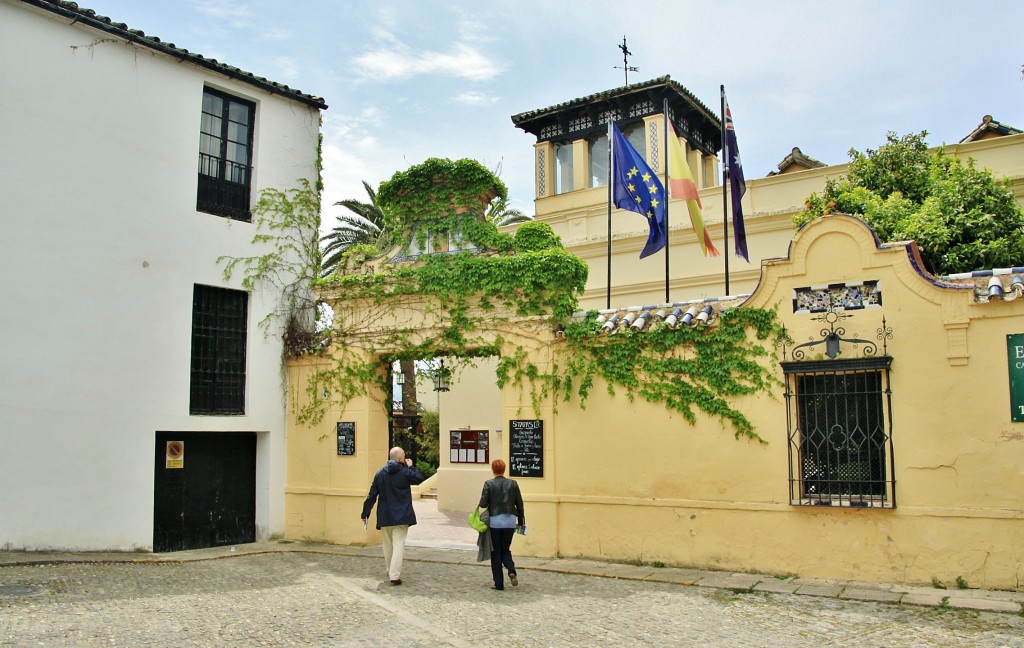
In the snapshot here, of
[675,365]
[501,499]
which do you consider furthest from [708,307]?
[501,499]

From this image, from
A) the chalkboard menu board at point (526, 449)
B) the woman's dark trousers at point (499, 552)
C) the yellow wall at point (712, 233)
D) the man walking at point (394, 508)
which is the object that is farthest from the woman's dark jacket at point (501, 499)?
the yellow wall at point (712, 233)

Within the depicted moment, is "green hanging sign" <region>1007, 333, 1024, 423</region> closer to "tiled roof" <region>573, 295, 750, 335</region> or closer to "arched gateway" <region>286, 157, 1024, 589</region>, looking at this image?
→ "arched gateway" <region>286, 157, 1024, 589</region>

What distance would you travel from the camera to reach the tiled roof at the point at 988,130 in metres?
17.2

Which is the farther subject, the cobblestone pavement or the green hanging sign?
the green hanging sign

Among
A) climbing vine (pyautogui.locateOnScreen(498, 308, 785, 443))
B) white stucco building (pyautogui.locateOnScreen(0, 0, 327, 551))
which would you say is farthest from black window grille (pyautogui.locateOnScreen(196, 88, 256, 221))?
climbing vine (pyautogui.locateOnScreen(498, 308, 785, 443))

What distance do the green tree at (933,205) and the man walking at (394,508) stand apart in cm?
733

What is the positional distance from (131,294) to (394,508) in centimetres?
553

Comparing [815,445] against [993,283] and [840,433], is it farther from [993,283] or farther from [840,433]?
[993,283]

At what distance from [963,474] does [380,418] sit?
8.41 m

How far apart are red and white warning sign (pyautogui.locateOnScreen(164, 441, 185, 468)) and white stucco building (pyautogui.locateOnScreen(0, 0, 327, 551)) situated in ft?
0.07

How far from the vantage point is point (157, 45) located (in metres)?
13.0

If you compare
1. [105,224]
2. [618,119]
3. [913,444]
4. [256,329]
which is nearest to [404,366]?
[618,119]

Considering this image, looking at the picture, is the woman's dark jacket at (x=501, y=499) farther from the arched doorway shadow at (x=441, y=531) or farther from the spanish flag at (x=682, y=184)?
the spanish flag at (x=682, y=184)

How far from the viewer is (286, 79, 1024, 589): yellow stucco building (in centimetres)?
925
